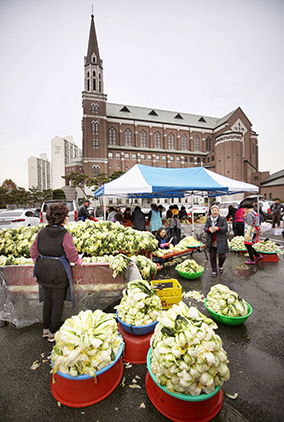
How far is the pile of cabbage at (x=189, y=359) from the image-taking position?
5.36 ft

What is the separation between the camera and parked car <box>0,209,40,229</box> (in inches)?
400

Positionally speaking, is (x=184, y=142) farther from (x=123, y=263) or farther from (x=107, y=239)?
(x=123, y=263)

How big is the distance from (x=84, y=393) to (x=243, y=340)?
7.92 ft

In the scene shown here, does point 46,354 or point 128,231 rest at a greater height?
point 128,231

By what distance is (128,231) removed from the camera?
4492 mm

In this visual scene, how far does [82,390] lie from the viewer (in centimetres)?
198

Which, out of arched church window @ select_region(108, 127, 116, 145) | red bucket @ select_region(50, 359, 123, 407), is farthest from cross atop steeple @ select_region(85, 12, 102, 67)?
red bucket @ select_region(50, 359, 123, 407)

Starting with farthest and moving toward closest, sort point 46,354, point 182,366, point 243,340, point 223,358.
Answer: point 243,340, point 46,354, point 223,358, point 182,366

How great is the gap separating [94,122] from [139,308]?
54.5m

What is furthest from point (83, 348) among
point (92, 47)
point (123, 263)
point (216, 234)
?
point (92, 47)

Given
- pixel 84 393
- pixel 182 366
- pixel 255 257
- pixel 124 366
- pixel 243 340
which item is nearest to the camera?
pixel 182 366

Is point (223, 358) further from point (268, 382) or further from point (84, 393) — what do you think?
point (84, 393)

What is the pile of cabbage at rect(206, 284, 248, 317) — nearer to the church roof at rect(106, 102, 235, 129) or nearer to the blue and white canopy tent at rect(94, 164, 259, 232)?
the blue and white canopy tent at rect(94, 164, 259, 232)

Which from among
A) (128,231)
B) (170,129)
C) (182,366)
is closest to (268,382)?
(182,366)
